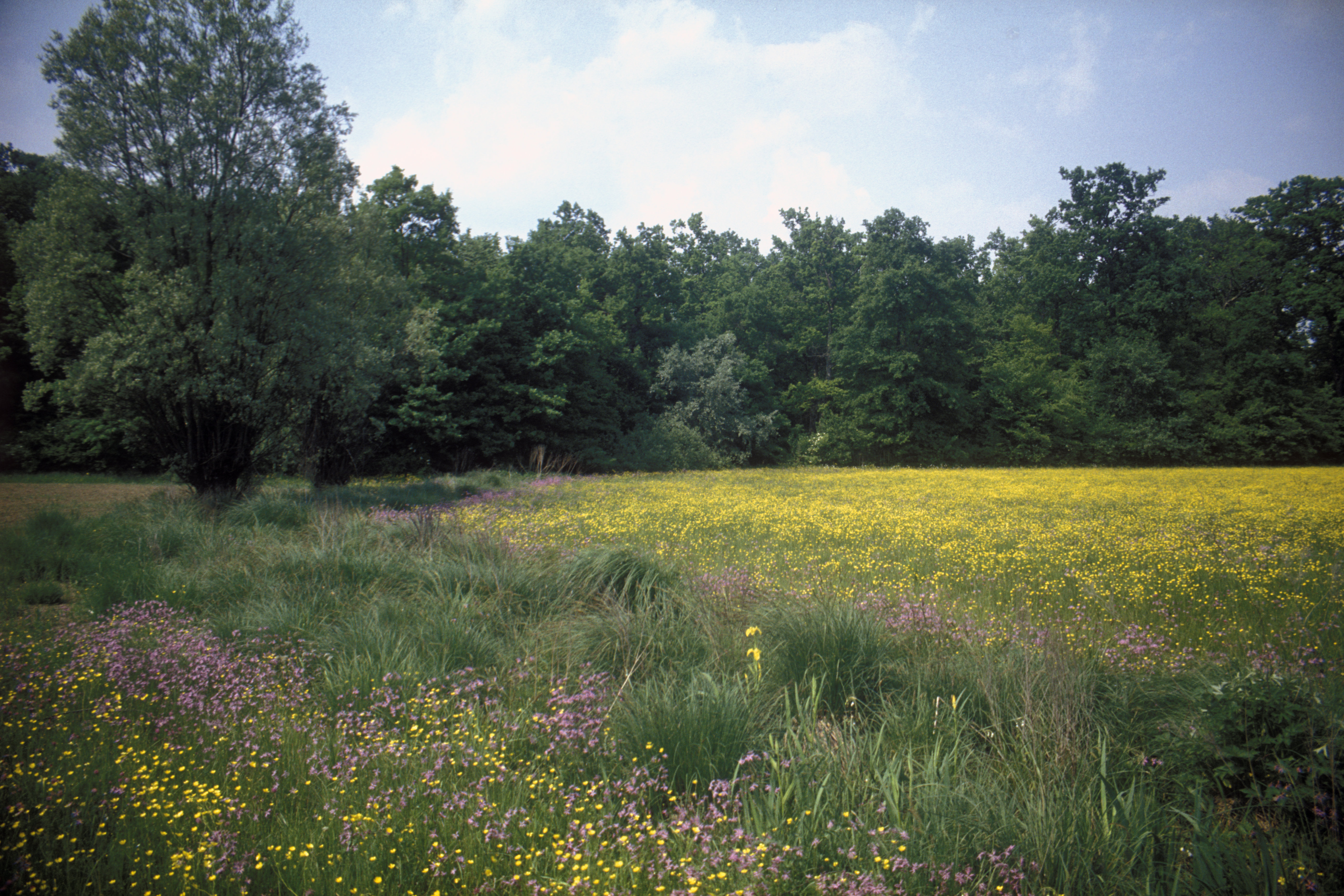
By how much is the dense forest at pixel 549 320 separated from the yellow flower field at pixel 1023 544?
609 cm

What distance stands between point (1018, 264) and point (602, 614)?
56.2m

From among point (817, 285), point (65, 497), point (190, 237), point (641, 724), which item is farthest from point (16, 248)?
point (817, 285)

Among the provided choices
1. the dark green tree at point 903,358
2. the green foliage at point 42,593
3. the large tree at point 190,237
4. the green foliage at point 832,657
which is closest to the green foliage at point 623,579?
the green foliage at point 832,657

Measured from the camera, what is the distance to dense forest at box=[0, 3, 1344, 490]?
10570mm

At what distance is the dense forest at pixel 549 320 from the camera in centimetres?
1057

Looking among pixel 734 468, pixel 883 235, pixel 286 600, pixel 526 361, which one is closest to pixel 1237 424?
pixel 883 235

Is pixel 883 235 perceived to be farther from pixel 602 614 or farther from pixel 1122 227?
pixel 602 614

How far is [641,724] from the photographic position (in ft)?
11.0

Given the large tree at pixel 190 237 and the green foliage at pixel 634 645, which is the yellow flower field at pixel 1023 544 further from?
the large tree at pixel 190 237

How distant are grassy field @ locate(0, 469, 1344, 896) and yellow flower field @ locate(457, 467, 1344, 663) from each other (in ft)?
0.35

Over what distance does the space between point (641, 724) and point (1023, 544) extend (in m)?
9.01

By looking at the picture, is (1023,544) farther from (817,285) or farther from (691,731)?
(817,285)

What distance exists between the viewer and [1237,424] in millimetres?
39281

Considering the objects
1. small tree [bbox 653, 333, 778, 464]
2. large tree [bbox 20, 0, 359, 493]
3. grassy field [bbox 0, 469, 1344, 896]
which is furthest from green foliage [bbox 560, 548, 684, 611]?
small tree [bbox 653, 333, 778, 464]
